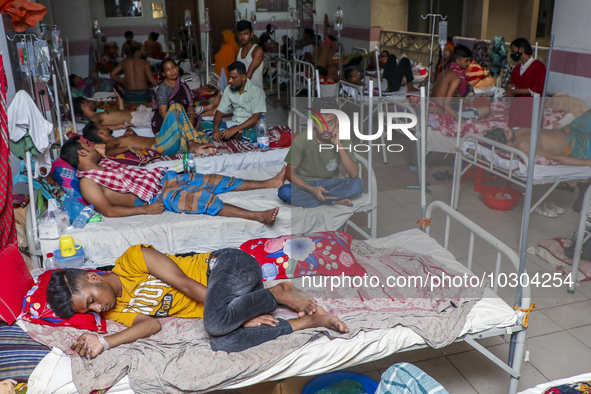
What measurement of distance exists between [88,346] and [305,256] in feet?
3.58

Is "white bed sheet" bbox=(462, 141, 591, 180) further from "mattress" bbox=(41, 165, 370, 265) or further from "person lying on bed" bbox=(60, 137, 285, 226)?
"person lying on bed" bbox=(60, 137, 285, 226)

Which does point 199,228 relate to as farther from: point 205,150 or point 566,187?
point 566,187

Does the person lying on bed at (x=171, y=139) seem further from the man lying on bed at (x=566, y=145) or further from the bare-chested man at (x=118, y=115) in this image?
the man lying on bed at (x=566, y=145)

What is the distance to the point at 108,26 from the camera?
32.0 ft

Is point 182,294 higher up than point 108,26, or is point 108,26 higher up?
point 108,26

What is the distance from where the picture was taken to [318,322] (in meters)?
2.13

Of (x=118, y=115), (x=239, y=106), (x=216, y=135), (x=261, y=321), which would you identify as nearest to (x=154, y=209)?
(x=261, y=321)

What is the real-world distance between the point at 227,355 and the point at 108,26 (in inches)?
371

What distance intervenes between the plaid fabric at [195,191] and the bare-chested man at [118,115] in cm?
169

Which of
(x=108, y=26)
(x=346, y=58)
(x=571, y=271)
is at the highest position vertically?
(x=108, y=26)

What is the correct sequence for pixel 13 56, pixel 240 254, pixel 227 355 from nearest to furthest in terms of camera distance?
pixel 227 355 < pixel 240 254 < pixel 13 56

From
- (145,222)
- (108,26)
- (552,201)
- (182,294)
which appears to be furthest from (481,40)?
(108,26)

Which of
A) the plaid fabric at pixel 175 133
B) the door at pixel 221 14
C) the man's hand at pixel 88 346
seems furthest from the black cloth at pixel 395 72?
the door at pixel 221 14

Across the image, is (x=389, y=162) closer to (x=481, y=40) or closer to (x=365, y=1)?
(x=481, y=40)
